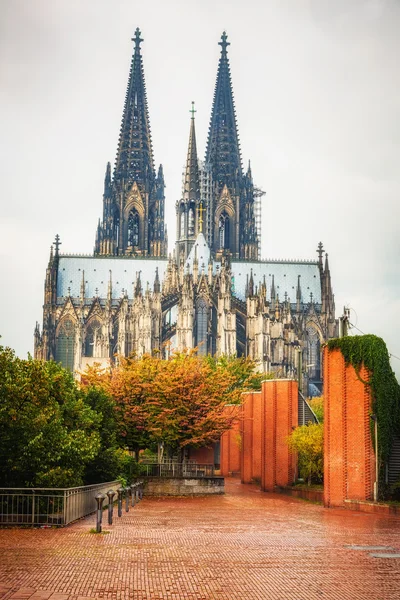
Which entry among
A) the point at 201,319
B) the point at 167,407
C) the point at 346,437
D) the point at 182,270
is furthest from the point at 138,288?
the point at 346,437

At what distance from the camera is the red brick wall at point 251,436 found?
4738cm

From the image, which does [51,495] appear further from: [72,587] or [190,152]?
[190,152]

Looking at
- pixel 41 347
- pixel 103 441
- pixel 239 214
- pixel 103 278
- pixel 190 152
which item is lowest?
pixel 103 441

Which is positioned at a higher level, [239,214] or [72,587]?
[239,214]

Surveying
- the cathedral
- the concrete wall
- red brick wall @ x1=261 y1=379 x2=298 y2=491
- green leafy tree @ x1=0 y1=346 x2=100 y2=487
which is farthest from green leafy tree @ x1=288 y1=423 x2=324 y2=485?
the cathedral

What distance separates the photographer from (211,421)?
4369 cm

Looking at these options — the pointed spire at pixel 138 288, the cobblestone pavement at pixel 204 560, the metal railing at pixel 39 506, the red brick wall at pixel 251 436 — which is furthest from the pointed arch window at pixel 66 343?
the metal railing at pixel 39 506

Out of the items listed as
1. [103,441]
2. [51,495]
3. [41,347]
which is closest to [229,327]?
[41,347]

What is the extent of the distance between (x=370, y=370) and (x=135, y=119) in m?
94.6

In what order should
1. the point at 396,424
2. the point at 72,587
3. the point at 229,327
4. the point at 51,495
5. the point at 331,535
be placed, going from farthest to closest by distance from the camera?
1. the point at 229,327
2. the point at 396,424
3. the point at 51,495
4. the point at 331,535
5. the point at 72,587

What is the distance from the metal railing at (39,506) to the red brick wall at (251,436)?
25.7m

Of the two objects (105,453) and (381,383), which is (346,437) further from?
(105,453)

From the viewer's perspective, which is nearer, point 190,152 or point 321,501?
point 321,501

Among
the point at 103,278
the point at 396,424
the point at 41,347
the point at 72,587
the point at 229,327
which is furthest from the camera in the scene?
the point at 103,278
